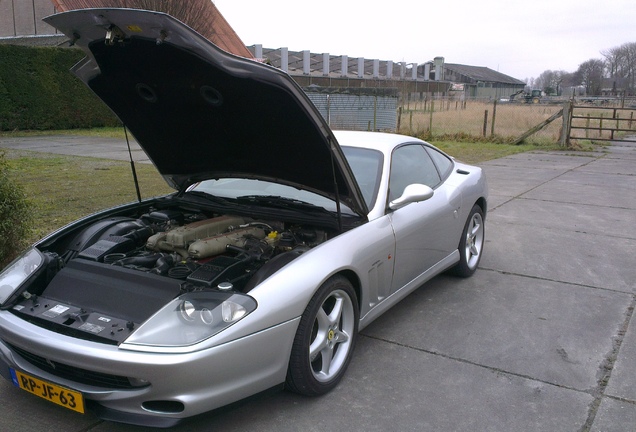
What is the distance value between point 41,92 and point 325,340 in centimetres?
1974

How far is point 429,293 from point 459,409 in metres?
1.82

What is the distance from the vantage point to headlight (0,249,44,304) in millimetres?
3043

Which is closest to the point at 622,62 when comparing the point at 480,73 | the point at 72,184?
the point at 480,73

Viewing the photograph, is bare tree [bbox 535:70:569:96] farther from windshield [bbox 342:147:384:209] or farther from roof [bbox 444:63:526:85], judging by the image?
windshield [bbox 342:147:384:209]

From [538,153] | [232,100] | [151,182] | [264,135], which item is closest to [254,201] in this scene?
[264,135]

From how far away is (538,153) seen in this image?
55.2 ft

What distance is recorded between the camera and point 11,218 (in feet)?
14.8

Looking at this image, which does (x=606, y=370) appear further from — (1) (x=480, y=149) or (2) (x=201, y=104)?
(1) (x=480, y=149)

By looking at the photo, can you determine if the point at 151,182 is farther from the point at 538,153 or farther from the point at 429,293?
the point at 538,153

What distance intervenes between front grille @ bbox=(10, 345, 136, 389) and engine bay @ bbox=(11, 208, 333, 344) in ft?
0.52

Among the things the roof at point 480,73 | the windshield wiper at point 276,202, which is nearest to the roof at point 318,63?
the roof at point 480,73

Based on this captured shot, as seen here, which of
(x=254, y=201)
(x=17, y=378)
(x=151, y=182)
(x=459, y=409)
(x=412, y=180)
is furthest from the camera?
(x=151, y=182)

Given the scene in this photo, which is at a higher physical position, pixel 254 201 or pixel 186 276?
pixel 254 201

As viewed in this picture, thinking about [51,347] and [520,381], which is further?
[520,381]
